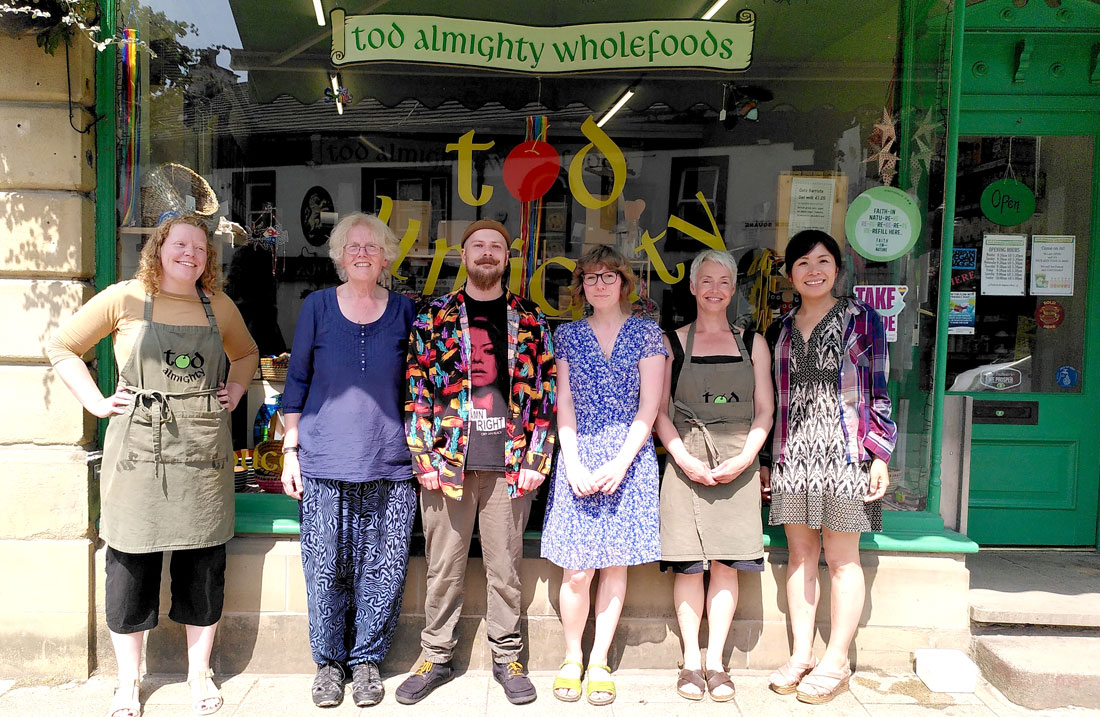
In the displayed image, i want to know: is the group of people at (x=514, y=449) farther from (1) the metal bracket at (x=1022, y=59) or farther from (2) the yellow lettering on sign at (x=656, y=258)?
(1) the metal bracket at (x=1022, y=59)

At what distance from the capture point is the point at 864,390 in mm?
3359

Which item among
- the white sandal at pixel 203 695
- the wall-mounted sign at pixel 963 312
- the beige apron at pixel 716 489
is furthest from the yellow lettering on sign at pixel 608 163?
the white sandal at pixel 203 695

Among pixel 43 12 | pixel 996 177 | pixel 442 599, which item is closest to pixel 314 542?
pixel 442 599

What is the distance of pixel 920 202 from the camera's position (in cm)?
395

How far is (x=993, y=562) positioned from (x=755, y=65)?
308cm

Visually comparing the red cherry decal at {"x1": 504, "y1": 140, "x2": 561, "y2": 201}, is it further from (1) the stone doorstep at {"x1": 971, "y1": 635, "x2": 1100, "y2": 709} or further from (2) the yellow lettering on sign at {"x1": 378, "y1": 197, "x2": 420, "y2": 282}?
(1) the stone doorstep at {"x1": 971, "y1": 635, "x2": 1100, "y2": 709}

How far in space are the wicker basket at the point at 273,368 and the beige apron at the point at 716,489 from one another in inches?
85.4

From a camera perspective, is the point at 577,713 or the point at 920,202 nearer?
the point at 577,713

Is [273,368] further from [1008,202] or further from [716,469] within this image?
[1008,202]

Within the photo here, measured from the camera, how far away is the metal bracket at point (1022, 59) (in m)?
4.24

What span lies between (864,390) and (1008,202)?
6.66ft

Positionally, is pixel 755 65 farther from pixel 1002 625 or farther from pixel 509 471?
pixel 1002 625

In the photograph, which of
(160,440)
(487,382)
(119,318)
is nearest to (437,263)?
(487,382)

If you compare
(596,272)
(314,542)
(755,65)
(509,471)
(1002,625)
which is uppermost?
(755,65)
